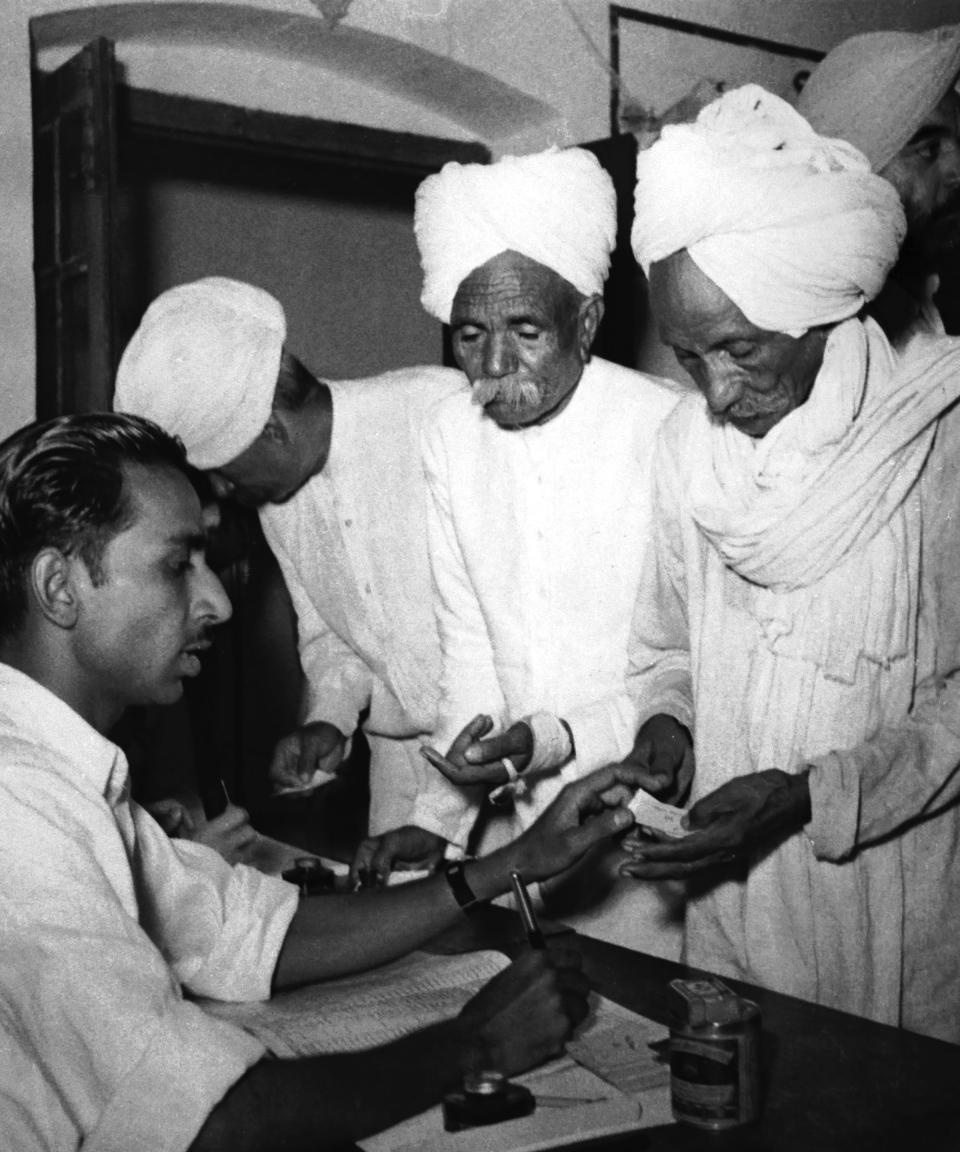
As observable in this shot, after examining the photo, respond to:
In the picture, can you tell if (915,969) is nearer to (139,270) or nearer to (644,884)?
(644,884)

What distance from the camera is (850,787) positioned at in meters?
2.11

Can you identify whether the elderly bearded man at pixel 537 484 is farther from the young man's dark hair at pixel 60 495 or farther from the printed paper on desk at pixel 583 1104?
the young man's dark hair at pixel 60 495

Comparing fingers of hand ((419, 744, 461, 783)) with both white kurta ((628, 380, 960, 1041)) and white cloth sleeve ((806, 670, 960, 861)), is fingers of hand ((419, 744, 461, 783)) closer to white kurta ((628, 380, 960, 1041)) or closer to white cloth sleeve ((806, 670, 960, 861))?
white kurta ((628, 380, 960, 1041))

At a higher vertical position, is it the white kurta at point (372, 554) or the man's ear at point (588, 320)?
the man's ear at point (588, 320)

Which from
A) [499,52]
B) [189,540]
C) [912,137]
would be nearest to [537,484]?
[912,137]

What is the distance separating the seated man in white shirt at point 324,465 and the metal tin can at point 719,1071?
184 cm

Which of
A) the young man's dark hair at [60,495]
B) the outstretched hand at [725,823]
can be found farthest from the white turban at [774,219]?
the young man's dark hair at [60,495]

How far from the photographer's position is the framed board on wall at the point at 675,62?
4.27m

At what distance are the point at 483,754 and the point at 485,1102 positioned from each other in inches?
39.1

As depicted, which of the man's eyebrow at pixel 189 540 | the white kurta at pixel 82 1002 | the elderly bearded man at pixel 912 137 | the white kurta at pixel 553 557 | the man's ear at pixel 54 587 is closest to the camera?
the white kurta at pixel 82 1002

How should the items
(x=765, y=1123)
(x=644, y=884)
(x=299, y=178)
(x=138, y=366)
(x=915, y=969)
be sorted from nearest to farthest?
(x=765, y=1123)
(x=915, y=969)
(x=644, y=884)
(x=138, y=366)
(x=299, y=178)

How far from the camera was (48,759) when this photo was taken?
5.24ft

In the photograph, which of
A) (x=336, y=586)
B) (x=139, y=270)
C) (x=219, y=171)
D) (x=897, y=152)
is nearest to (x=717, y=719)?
(x=897, y=152)

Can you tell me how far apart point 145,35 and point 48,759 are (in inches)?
113
